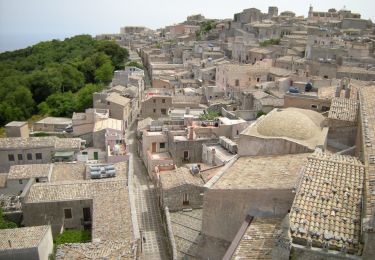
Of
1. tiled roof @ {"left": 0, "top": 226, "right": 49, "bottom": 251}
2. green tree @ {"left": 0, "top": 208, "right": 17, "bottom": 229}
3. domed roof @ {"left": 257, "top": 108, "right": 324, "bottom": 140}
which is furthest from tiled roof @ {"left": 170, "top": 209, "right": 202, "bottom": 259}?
green tree @ {"left": 0, "top": 208, "right": 17, "bottom": 229}

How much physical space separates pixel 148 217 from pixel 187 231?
14.2ft

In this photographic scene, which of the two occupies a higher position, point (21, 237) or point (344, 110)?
point (344, 110)

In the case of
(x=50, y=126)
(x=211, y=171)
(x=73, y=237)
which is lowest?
(x=73, y=237)

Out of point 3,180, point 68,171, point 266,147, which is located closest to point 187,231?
point 266,147

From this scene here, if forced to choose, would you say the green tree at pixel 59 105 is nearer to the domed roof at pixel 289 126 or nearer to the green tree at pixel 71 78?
the green tree at pixel 71 78

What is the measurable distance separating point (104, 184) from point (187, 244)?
6.82 m

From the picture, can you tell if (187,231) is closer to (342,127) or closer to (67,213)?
(67,213)

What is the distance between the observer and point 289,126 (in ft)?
58.7

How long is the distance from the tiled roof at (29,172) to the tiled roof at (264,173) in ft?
51.2

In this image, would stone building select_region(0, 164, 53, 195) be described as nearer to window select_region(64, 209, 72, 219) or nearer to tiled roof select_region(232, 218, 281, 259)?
window select_region(64, 209, 72, 219)

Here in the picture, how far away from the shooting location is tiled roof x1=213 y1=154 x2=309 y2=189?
45.2 feet

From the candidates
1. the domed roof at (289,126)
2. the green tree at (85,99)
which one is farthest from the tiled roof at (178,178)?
the green tree at (85,99)

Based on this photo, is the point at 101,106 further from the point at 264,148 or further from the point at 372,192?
the point at 372,192

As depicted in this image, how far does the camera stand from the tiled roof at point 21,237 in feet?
58.9
